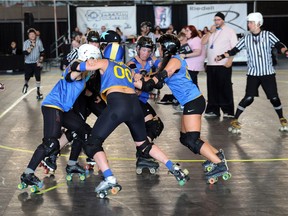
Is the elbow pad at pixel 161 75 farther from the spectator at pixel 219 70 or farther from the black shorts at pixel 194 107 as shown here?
the spectator at pixel 219 70

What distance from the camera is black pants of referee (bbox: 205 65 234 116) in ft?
34.1

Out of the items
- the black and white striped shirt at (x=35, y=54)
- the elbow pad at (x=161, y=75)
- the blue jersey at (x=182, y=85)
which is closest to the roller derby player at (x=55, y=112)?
the elbow pad at (x=161, y=75)

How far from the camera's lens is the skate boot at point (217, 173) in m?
5.93

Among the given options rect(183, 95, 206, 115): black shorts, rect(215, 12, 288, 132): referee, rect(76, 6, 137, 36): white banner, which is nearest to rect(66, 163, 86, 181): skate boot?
rect(183, 95, 206, 115): black shorts

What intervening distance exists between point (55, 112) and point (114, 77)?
2.34 feet

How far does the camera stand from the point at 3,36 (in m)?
25.3

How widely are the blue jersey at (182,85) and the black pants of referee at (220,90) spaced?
440 cm

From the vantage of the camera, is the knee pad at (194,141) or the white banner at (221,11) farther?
the white banner at (221,11)

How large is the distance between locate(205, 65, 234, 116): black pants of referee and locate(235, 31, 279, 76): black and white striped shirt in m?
1.65

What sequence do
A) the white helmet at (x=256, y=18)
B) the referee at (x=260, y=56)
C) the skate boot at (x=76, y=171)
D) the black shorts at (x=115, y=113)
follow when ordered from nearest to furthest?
the black shorts at (x=115, y=113)
the skate boot at (x=76, y=171)
the white helmet at (x=256, y=18)
the referee at (x=260, y=56)

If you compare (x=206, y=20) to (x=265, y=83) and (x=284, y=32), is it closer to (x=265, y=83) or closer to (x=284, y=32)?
(x=284, y=32)

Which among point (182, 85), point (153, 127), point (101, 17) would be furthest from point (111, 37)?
point (101, 17)

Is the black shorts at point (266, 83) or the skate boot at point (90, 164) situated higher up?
the black shorts at point (266, 83)

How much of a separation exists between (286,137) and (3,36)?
1894cm
